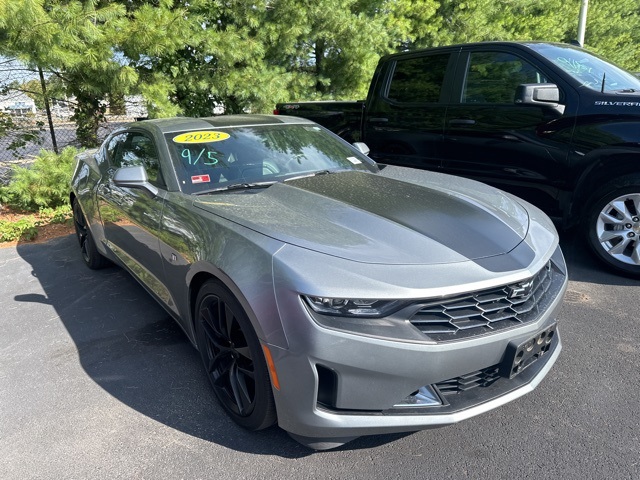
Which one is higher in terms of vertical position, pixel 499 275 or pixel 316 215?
pixel 316 215

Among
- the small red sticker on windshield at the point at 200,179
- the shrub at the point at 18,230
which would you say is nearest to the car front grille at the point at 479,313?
the small red sticker on windshield at the point at 200,179

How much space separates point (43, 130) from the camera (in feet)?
24.6

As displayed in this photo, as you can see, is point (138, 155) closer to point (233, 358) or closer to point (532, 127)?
point (233, 358)

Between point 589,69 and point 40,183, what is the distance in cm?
703

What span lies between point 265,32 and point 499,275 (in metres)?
7.07

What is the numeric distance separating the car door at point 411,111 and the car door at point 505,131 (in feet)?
0.50

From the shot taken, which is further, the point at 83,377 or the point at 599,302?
the point at 599,302

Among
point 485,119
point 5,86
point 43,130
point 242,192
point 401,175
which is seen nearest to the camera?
point 242,192

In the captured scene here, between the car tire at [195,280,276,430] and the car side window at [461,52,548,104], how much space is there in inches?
137

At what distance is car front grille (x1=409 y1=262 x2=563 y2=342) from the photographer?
6.18 feet

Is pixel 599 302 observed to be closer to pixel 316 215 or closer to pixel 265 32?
pixel 316 215

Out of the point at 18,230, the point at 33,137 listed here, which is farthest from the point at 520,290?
the point at 33,137

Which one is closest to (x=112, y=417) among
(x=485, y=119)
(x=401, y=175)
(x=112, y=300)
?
(x=112, y=300)

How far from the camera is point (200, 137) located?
321cm
